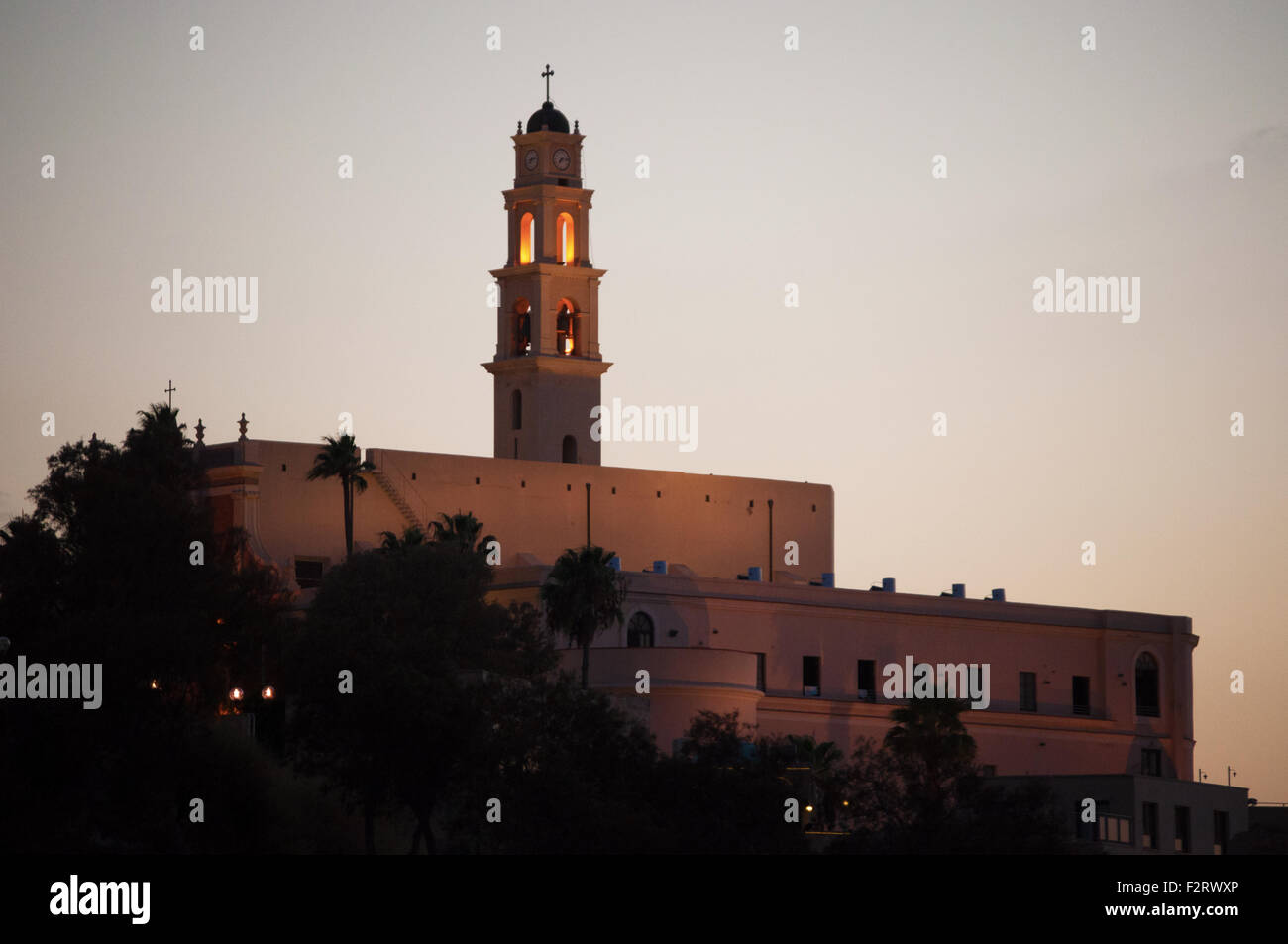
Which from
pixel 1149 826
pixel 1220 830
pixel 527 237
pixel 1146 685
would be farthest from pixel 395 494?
pixel 1220 830

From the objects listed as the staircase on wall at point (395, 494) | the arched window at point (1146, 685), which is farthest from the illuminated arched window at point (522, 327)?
the arched window at point (1146, 685)

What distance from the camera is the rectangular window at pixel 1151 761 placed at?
10850cm

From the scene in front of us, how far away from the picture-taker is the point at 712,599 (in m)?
99.6

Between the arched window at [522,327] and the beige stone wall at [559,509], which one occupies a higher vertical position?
the arched window at [522,327]

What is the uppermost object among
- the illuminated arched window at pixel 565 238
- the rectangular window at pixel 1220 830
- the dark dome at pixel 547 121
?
the dark dome at pixel 547 121

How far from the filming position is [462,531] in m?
100

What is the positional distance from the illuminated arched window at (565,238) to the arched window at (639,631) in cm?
2305

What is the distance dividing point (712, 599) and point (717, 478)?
46.4ft

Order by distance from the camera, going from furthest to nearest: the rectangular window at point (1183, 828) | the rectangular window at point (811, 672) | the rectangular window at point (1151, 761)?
the rectangular window at point (1151, 761) → the rectangular window at point (811, 672) → the rectangular window at point (1183, 828)

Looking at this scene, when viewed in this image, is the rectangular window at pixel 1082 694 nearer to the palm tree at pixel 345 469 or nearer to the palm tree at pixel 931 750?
the palm tree at pixel 931 750

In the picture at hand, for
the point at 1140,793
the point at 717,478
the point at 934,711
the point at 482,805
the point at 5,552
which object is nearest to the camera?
the point at 482,805
